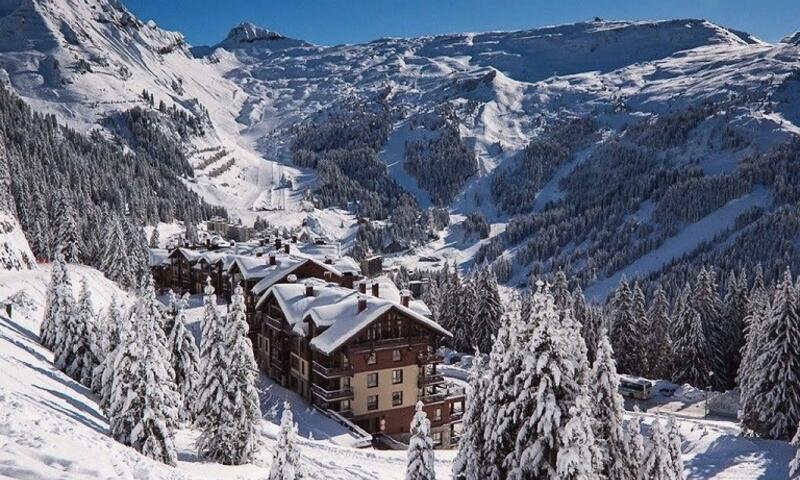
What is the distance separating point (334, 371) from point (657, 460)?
27.5 m

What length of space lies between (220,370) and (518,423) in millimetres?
15564

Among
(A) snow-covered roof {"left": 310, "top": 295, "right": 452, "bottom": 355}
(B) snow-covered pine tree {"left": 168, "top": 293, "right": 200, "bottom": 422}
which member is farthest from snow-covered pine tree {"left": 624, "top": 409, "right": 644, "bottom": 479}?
(A) snow-covered roof {"left": 310, "top": 295, "right": 452, "bottom": 355}

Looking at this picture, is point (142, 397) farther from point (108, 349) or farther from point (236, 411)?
point (108, 349)

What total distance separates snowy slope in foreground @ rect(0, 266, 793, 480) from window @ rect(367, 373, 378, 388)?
8.09m

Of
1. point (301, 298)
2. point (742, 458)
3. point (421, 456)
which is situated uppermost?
point (301, 298)

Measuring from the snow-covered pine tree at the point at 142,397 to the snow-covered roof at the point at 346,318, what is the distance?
19259 millimetres

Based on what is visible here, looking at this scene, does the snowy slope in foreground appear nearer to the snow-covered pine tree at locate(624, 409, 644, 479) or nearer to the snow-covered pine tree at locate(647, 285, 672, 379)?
the snow-covered pine tree at locate(624, 409, 644, 479)

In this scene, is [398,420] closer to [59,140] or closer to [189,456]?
[189,456]

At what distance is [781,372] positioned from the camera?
4478 cm

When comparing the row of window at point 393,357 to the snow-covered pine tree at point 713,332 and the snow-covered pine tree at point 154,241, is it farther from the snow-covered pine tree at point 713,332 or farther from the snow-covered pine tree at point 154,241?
the snow-covered pine tree at point 154,241

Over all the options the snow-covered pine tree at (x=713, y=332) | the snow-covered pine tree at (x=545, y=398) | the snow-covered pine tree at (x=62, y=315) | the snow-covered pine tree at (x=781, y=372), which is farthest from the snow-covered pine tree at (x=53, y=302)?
the snow-covered pine tree at (x=713, y=332)

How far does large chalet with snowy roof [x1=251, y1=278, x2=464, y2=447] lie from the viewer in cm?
4578

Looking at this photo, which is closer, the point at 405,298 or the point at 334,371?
the point at 334,371

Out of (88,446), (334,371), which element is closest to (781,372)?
(334,371)
